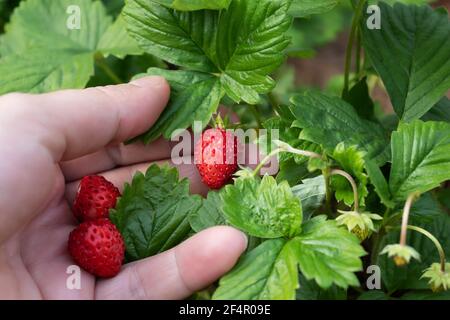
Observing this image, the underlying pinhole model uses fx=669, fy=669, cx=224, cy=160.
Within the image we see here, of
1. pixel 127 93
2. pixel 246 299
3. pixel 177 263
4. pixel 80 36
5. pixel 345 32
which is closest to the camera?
pixel 246 299

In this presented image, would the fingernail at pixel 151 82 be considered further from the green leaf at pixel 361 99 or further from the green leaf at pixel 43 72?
the green leaf at pixel 361 99

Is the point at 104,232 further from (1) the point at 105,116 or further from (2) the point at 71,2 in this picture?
(2) the point at 71,2

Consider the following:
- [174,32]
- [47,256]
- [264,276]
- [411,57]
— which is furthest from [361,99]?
[47,256]

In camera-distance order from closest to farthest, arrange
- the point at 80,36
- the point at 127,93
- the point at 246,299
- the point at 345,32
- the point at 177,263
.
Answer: the point at 246,299, the point at 177,263, the point at 127,93, the point at 80,36, the point at 345,32

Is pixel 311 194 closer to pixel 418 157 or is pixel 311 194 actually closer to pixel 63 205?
pixel 418 157

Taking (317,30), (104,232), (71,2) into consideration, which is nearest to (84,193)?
(104,232)

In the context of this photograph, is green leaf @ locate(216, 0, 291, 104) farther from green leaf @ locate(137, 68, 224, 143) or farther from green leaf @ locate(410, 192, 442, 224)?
green leaf @ locate(410, 192, 442, 224)
